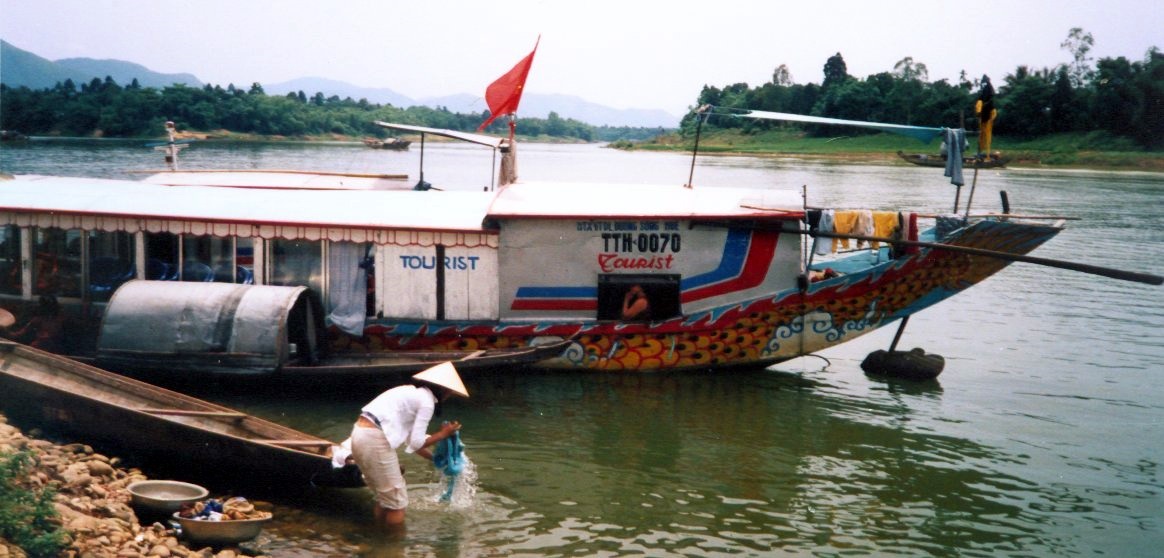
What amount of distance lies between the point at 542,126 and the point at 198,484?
392 feet

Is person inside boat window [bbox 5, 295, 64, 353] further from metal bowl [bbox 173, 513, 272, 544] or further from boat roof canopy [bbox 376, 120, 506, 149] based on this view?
boat roof canopy [bbox 376, 120, 506, 149]

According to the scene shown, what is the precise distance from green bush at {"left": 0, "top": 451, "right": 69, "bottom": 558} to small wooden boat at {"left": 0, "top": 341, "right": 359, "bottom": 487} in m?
1.73

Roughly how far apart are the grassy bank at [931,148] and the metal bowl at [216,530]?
36.9 meters

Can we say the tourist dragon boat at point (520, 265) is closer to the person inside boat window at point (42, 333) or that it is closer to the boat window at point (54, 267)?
the boat window at point (54, 267)

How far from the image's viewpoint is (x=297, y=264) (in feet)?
34.9

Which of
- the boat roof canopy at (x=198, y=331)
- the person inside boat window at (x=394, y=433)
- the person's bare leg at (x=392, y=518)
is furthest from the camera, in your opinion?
the boat roof canopy at (x=198, y=331)

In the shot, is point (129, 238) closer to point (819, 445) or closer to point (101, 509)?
point (101, 509)

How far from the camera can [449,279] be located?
10602mm

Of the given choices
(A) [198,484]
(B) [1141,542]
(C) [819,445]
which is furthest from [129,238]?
(B) [1141,542]

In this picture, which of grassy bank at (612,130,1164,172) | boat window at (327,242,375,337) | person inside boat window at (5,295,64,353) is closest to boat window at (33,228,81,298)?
person inside boat window at (5,295,64,353)

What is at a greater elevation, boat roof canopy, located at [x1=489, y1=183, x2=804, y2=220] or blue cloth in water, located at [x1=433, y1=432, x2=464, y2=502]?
boat roof canopy, located at [x1=489, y1=183, x2=804, y2=220]

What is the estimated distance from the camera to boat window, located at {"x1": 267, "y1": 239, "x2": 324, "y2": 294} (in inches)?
417

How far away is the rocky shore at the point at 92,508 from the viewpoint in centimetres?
564

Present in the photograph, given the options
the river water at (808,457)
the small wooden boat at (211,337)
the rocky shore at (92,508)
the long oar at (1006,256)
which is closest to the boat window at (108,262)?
the small wooden boat at (211,337)
